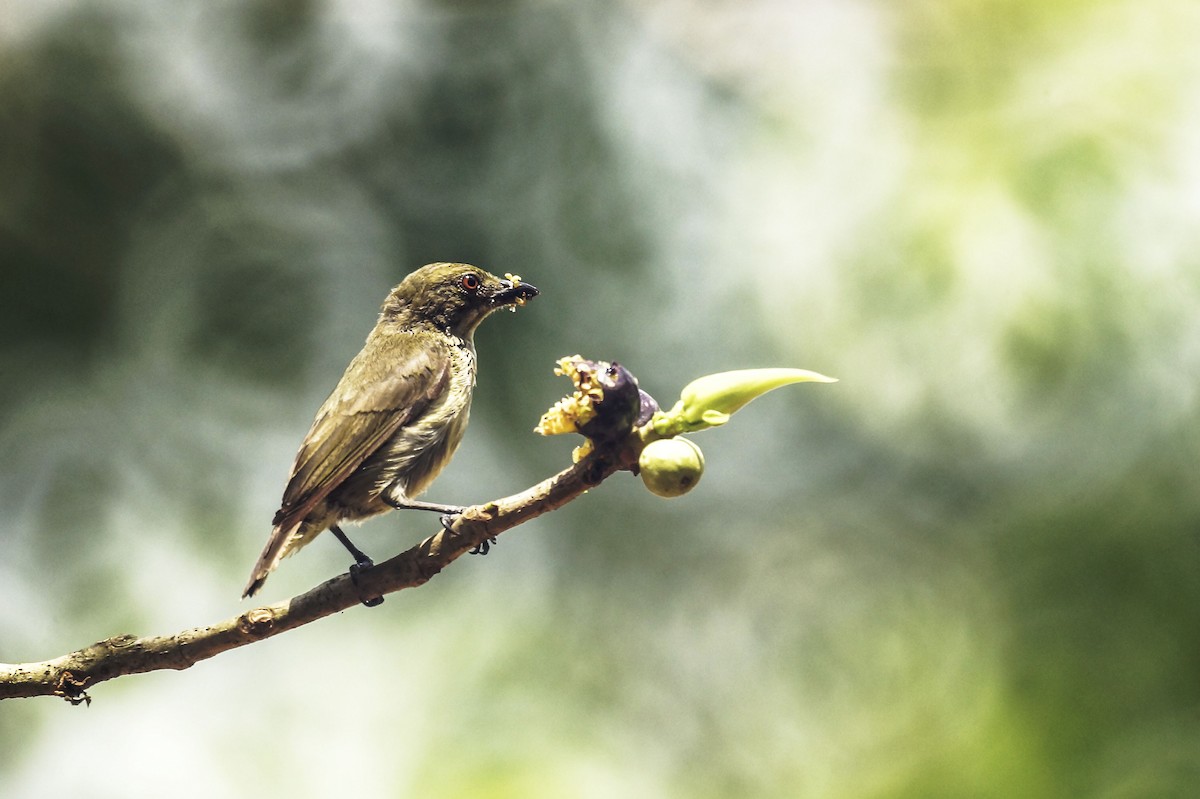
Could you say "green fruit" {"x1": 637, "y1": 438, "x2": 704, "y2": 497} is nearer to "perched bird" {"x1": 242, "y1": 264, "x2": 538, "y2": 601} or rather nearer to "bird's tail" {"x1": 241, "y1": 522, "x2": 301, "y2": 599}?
"perched bird" {"x1": 242, "y1": 264, "x2": 538, "y2": 601}

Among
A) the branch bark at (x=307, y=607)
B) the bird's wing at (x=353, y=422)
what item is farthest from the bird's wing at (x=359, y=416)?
the branch bark at (x=307, y=607)

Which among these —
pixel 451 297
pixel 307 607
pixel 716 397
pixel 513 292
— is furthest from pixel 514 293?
pixel 716 397

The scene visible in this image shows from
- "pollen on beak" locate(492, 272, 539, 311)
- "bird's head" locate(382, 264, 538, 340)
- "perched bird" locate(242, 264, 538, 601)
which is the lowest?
"perched bird" locate(242, 264, 538, 601)

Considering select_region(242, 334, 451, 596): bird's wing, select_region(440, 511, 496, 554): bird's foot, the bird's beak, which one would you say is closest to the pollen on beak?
the bird's beak

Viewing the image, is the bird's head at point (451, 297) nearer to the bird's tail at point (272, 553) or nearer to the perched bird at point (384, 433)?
the perched bird at point (384, 433)

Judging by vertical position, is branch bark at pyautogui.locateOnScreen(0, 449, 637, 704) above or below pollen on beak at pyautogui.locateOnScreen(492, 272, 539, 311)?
below

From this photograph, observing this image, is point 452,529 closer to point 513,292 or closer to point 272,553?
point 272,553

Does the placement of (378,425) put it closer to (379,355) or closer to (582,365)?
(379,355)
